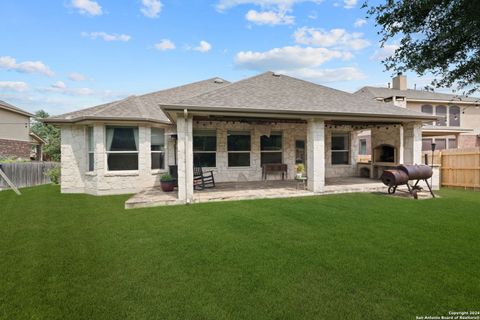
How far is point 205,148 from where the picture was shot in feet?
38.1

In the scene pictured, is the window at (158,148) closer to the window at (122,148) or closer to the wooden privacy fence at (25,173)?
the window at (122,148)

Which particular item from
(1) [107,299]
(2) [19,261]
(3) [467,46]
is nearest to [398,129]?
(3) [467,46]

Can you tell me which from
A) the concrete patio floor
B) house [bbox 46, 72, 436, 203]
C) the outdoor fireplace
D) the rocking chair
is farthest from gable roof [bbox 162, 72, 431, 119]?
the rocking chair

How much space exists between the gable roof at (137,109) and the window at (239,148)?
120 inches

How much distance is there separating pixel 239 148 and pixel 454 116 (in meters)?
22.9

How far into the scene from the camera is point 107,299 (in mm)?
2830

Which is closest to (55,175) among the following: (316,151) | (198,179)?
(198,179)

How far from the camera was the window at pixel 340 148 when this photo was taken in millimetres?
13539

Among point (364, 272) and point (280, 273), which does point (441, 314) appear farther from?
point (280, 273)

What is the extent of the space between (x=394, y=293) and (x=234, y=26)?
12.8m

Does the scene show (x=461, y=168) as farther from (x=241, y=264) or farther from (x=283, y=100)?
(x=241, y=264)

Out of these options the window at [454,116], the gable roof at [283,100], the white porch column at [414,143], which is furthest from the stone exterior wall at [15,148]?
the window at [454,116]

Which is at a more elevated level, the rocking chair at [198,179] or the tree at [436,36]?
the tree at [436,36]

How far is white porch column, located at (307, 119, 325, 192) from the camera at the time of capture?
8.91m
